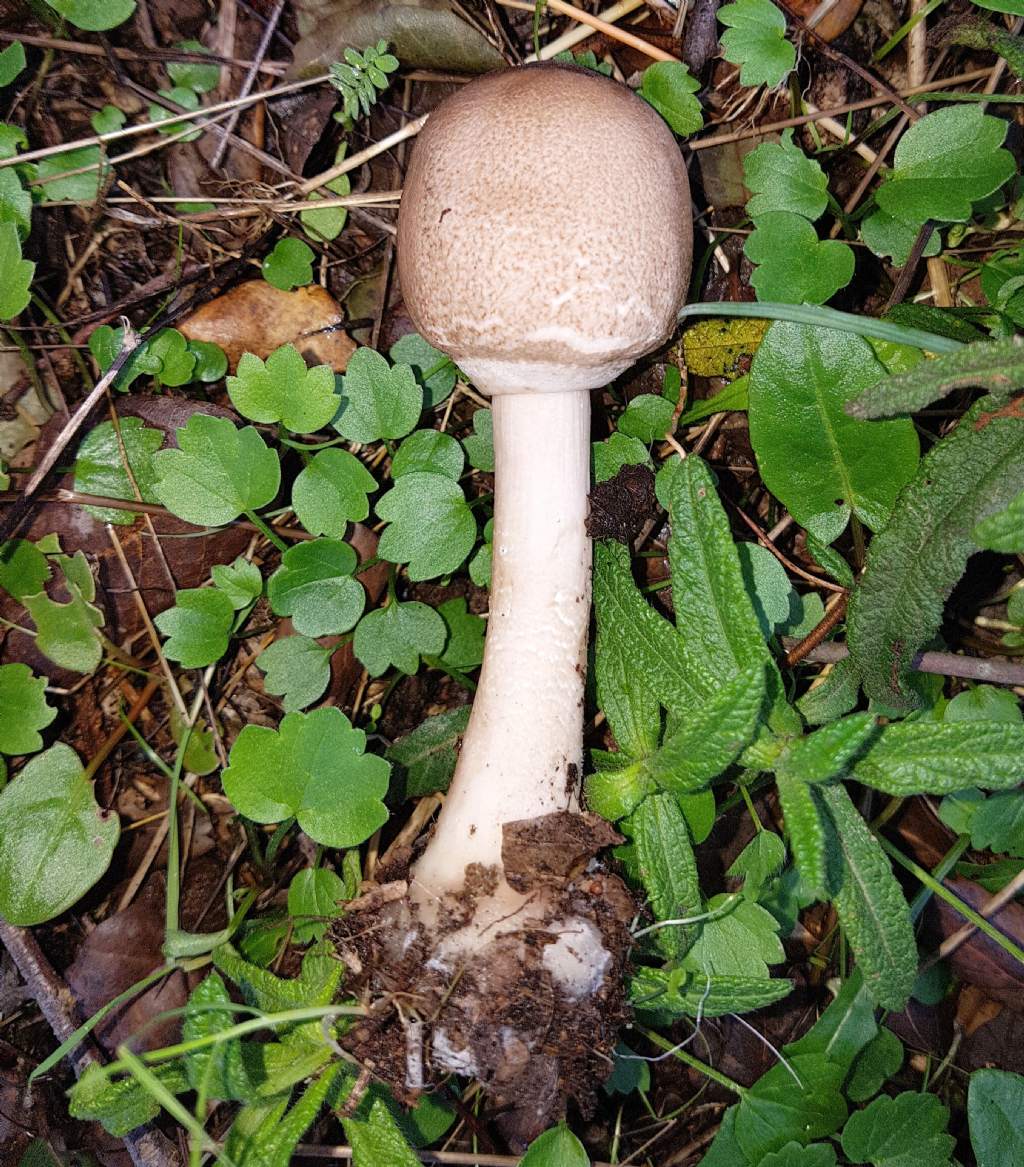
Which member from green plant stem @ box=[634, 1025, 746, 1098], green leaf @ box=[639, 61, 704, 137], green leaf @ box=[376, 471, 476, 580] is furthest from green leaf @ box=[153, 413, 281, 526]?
green plant stem @ box=[634, 1025, 746, 1098]

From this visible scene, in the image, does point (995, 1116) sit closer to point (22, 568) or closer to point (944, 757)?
point (944, 757)

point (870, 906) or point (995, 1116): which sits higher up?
point (870, 906)

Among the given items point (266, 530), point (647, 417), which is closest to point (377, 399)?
point (266, 530)

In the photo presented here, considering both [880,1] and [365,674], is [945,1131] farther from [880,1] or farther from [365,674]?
[880,1]

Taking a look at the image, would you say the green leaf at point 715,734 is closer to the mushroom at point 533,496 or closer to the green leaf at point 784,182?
the mushroom at point 533,496

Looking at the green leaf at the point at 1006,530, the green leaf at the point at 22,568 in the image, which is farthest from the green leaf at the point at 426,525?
the green leaf at the point at 1006,530

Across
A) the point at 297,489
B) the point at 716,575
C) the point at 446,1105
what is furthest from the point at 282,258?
the point at 446,1105

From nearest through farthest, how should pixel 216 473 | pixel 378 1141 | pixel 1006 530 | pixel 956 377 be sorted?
pixel 1006 530 → pixel 956 377 → pixel 378 1141 → pixel 216 473

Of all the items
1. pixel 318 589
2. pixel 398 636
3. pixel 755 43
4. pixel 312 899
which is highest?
pixel 755 43
